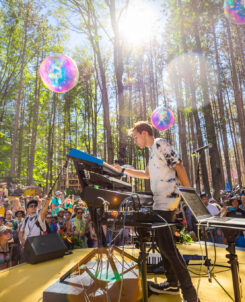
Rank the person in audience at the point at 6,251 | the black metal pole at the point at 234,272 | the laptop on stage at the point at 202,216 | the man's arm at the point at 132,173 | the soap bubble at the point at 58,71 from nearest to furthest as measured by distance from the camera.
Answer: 1. the laptop on stage at the point at 202,216
2. the black metal pole at the point at 234,272
3. the man's arm at the point at 132,173
4. the person in audience at the point at 6,251
5. the soap bubble at the point at 58,71

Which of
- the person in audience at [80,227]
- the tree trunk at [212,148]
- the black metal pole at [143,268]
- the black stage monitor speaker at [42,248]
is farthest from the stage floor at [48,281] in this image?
the tree trunk at [212,148]

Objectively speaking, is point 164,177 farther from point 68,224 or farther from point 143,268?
point 68,224

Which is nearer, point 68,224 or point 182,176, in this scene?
point 182,176

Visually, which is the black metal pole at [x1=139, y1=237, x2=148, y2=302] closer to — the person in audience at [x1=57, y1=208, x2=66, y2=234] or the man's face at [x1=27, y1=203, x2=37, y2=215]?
the man's face at [x1=27, y1=203, x2=37, y2=215]

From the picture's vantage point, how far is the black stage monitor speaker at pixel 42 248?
4.57 meters

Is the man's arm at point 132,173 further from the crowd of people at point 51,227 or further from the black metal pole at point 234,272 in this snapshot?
the crowd of people at point 51,227

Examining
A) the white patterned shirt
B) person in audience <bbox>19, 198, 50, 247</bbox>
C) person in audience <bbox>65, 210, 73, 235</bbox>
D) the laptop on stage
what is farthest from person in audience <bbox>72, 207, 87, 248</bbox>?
the laptop on stage

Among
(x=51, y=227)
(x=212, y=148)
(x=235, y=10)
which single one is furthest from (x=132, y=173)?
(x=212, y=148)

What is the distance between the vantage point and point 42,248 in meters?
4.75

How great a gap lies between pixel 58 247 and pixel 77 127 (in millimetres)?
23432

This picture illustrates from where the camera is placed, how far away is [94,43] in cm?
1016

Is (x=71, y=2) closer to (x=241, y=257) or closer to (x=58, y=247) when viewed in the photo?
(x=58, y=247)

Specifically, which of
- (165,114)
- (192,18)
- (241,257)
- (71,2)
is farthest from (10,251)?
(192,18)

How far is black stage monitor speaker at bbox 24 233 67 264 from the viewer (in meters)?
4.57
